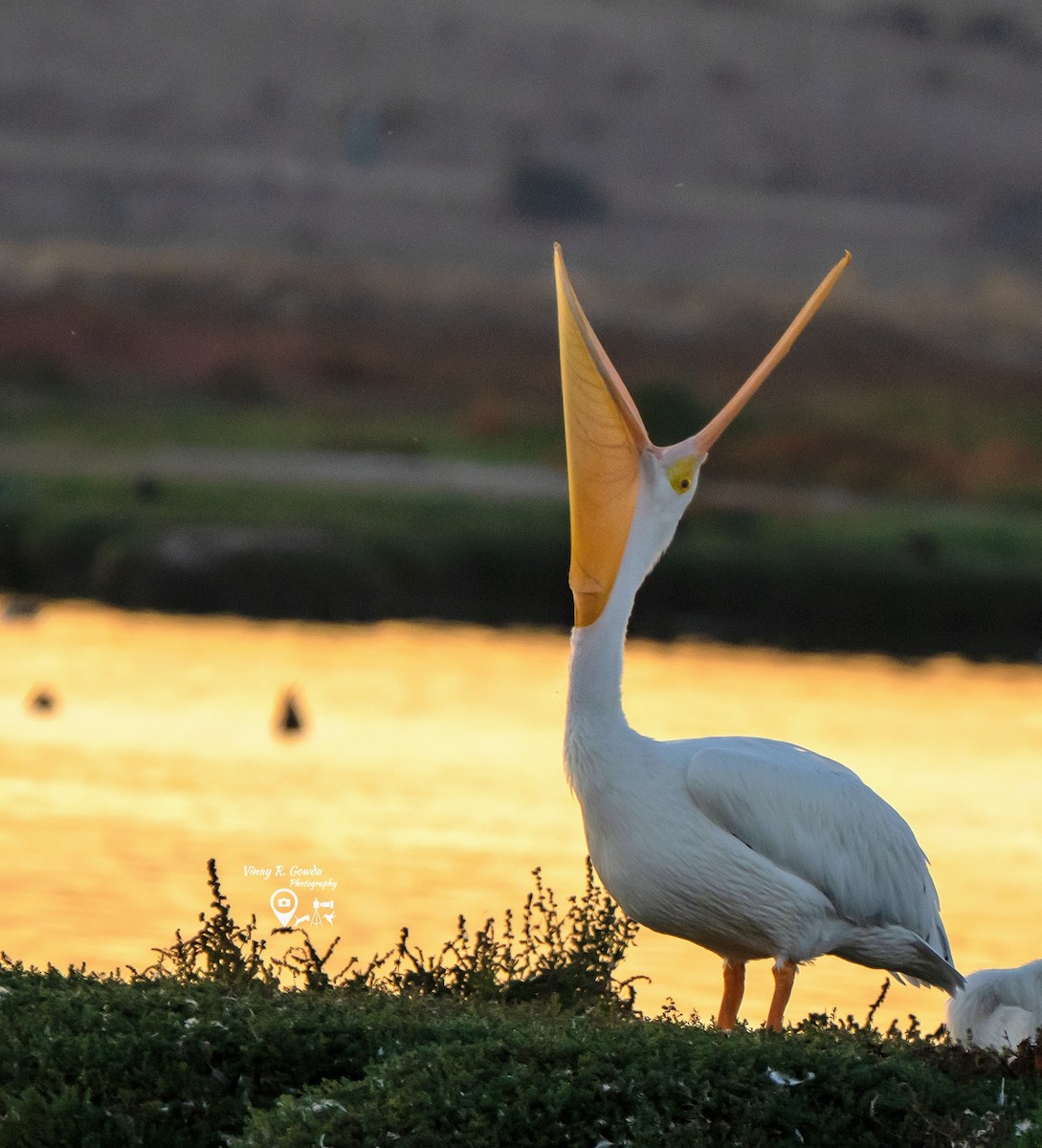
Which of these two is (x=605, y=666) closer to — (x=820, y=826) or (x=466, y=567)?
(x=820, y=826)

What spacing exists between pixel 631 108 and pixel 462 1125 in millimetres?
57587

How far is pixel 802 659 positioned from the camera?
2081 centimetres

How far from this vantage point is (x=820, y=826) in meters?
6.36

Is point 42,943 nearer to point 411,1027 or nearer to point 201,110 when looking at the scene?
point 411,1027

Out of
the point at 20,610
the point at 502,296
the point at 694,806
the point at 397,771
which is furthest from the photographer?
the point at 502,296

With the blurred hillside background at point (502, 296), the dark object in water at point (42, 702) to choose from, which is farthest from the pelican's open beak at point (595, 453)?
the blurred hillside background at point (502, 296)

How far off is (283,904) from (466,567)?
1253 cm

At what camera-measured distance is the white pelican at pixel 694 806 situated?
6.16 m

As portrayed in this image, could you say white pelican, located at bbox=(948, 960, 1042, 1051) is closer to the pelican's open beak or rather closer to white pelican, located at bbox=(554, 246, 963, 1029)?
white pelican, located at bbox=(554, 246, 963, 1029)

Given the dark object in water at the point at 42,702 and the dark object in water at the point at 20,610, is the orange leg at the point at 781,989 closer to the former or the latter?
the dark object in water at the point at 42,702

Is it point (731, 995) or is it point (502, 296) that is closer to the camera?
point (731, 995)

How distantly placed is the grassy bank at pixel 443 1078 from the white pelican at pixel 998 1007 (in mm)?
635

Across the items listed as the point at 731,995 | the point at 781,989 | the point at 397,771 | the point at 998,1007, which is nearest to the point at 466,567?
the point at 397,771

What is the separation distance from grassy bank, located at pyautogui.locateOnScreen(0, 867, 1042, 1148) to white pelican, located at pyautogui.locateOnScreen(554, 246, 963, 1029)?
0.30m
